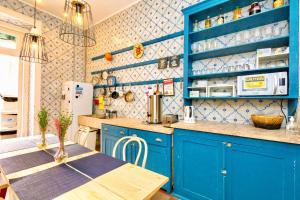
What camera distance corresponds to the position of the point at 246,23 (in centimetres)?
193

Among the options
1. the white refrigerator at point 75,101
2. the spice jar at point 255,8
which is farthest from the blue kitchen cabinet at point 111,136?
the spice jar at point 255,8

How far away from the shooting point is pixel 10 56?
125 inches

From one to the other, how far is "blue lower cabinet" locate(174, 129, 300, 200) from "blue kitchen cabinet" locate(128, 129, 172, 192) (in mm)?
90

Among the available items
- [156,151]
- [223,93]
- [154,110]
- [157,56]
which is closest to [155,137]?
[156,151]

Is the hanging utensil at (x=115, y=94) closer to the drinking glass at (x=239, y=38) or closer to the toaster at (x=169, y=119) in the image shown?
the toaster at (x=169, y=119)

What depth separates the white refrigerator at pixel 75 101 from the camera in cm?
348

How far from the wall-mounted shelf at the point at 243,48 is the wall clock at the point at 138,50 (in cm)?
109

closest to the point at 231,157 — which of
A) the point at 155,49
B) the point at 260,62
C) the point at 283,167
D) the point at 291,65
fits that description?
the point at 283,167

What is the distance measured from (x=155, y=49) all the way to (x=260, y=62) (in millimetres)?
1662

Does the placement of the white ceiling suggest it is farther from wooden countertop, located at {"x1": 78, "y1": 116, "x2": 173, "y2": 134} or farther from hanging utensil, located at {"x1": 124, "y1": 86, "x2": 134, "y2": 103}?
wooden countertop, located at {"x1": 78, "y1": 116, "x2": 173, "y2": 134}

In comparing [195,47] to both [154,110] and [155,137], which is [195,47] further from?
[155,137]

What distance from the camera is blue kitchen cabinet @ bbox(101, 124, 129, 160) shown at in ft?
8.25

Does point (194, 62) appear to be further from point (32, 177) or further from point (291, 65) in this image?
point (32, 177)

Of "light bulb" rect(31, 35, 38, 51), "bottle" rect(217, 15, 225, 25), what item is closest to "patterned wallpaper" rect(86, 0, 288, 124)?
"bottle" rect(217, 15, 225, 25)
